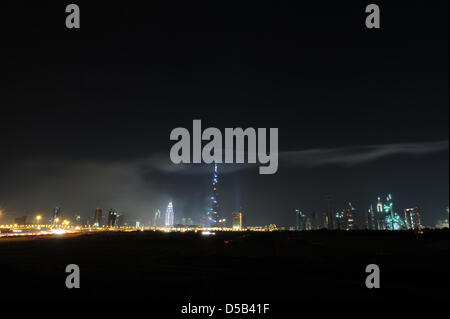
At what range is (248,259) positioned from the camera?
28.6 metres

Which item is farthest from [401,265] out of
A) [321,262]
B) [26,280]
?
[26,280]

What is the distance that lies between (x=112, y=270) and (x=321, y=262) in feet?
67.2

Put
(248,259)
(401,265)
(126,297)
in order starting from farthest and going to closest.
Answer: (248,259) < (401,265) < (126,297)

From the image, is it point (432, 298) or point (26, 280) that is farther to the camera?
point (26, 280)

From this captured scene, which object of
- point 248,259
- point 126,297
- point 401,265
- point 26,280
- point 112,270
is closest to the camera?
point 126,297
